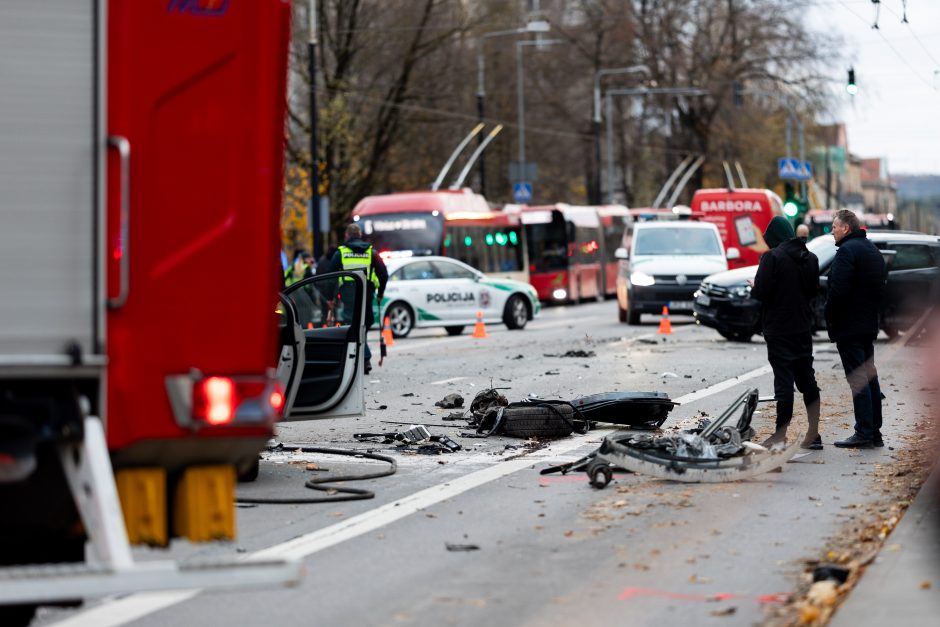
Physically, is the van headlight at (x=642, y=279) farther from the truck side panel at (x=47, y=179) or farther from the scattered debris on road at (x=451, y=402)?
the truck side panel at (x=47, y=179)

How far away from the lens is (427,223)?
130ft

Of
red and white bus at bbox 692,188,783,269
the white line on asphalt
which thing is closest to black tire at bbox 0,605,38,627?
the white line on asphalt

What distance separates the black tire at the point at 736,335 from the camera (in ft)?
86.3

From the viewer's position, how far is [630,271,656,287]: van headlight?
3212 centimetres

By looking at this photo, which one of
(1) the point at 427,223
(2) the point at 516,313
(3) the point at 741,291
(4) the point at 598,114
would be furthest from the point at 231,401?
(4) the point at 598,114

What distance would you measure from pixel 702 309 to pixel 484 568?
1889 centimetres

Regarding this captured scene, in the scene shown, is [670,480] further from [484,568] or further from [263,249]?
[263,249]

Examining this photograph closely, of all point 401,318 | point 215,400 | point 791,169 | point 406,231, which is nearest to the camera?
point 215,400

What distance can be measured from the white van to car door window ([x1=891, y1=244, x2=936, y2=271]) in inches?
254

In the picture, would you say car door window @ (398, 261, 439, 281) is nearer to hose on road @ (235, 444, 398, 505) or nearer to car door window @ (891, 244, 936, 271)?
car door window @ (891, 244, 936, 271)

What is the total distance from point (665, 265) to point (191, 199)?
2749cm

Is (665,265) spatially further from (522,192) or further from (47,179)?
(47,179)

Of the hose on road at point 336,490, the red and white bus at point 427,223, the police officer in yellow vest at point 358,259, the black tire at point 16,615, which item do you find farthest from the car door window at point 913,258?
the black tire at point 16,615

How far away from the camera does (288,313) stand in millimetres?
11039
